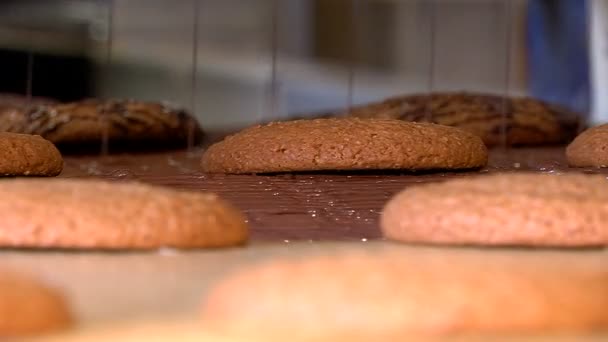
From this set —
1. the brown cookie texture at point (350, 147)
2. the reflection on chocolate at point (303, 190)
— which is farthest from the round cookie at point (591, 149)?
the brown cookie texture at point (350, 147)

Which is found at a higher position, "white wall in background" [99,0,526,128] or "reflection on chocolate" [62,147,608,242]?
"white wall in background" [99,0,526,128]

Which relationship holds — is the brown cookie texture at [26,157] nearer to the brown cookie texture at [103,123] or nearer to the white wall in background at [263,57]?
the brown cookie texture at [103,123]

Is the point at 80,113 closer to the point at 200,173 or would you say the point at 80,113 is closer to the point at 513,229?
the point at 200,173

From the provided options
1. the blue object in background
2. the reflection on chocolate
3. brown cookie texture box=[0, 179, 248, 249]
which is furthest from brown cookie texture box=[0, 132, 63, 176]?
the blue object in background

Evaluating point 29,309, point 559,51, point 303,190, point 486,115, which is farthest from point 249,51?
point 29,309

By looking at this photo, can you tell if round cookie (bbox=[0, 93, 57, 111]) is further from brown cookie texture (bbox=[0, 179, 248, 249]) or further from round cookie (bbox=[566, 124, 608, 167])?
brown cookie texture (bbox=[0, 179, 248, 249])

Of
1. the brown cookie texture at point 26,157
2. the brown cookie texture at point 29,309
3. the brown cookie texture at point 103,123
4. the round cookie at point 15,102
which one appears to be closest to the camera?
the brown cookie texture at point 29,309
